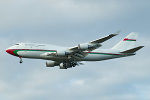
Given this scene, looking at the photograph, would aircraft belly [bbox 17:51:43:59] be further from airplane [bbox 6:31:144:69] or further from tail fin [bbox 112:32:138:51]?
tail fin [bbox 112:32:138:51]

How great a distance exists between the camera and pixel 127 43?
258ft

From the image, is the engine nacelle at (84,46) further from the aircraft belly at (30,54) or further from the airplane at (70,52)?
the aircraft belly at (30,54)

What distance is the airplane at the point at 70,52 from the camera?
68.2 metres

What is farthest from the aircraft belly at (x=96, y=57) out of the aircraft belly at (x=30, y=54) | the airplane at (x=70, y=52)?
the aircraft belly at (x=30, y=54)

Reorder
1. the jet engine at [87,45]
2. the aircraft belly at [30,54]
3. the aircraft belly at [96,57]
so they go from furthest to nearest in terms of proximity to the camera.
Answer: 1. the aircraft belly at [96,57]
2. the aircraft belly at [30,54]
3. the jet engine at [87,45]

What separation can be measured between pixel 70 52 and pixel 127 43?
15307 millimetres

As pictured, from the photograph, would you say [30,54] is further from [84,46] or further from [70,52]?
[84,46]

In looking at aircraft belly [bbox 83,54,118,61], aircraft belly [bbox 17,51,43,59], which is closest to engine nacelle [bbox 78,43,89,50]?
aircraft belly [bbox 83,54,118,61]

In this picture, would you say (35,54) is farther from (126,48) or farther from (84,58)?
(126,48)

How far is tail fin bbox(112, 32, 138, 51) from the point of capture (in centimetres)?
7748

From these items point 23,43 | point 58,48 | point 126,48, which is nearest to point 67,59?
point 58,48

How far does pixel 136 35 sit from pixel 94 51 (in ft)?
36.7

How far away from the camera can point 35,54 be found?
69812 millimetres

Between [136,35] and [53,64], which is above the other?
[136,35]
